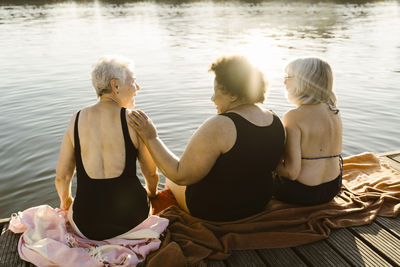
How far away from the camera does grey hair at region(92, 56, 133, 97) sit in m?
2.87

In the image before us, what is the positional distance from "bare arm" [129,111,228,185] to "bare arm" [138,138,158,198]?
0.41 ft

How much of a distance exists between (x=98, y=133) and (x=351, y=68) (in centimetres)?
1211

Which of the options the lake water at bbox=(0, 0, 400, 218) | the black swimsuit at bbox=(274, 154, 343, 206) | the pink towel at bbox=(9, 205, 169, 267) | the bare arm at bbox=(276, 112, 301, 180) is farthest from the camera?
the lake water at bbox=(0, 0, 400, 218)

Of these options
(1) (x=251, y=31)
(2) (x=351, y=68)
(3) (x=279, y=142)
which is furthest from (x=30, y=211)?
(1) (x=251, y=31)

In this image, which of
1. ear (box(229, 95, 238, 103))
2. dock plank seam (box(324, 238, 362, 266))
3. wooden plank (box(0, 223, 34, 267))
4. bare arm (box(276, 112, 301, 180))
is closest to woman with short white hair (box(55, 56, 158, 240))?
wooden plank (box(0, 223, 34, 267))

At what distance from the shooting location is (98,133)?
2838 millimetres

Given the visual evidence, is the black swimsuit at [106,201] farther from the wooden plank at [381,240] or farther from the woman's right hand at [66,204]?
the wooden plank at [381,240]

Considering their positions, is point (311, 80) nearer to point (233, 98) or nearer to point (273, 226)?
point (233, 98)

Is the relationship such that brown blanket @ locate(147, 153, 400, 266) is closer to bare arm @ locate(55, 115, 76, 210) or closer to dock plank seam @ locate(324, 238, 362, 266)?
dock plank seam @ locate(324, 238, 362, 266)

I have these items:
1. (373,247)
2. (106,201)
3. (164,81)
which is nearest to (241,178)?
(106,201)

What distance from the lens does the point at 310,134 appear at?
328 cm

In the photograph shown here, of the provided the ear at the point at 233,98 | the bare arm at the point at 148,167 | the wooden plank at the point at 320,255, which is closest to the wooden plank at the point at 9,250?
the bare arm at the point at 148,167

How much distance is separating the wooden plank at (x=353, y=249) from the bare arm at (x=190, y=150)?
50.0 inches

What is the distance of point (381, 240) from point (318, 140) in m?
1.00
